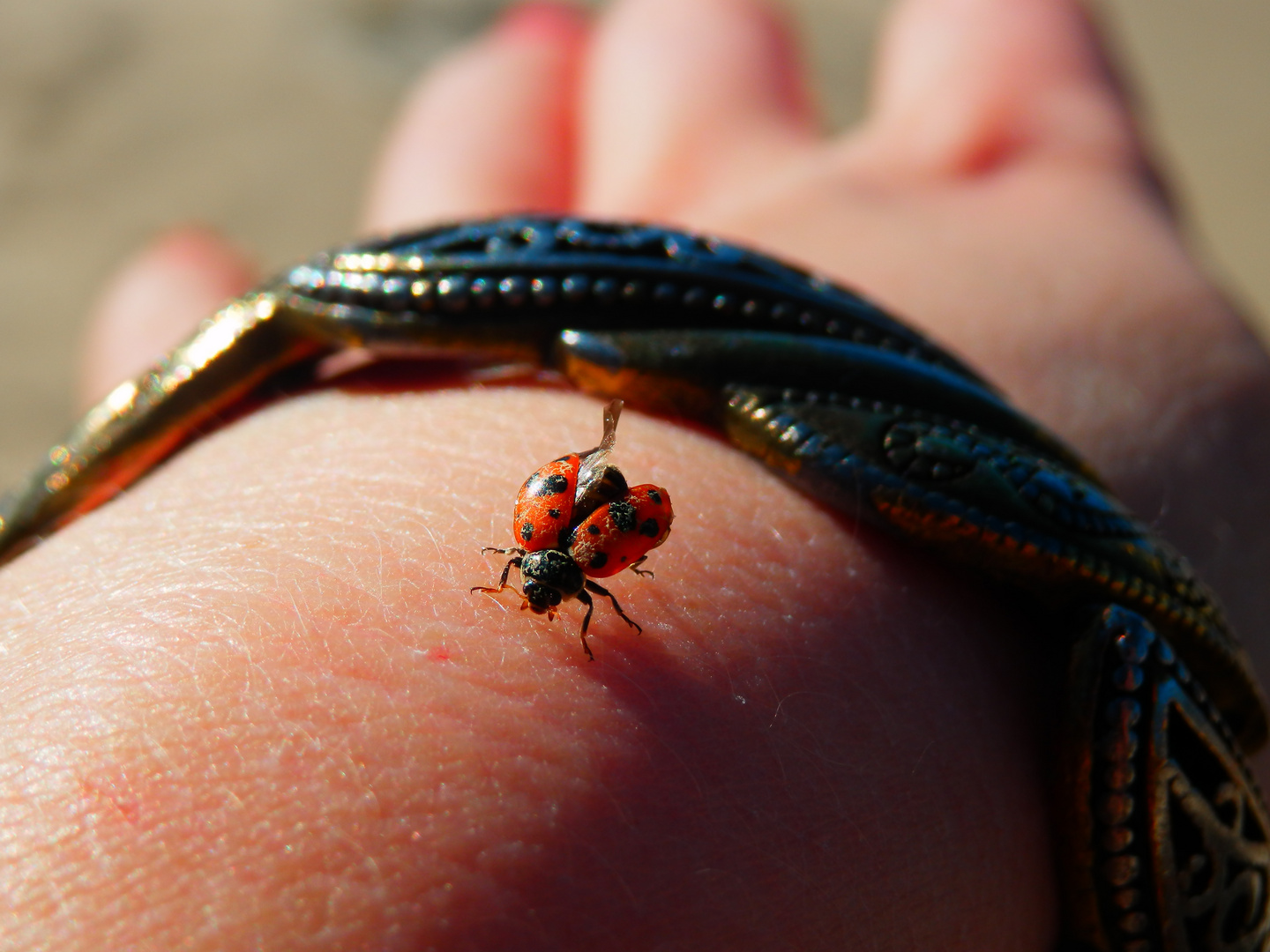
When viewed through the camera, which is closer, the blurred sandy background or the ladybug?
the ladybug

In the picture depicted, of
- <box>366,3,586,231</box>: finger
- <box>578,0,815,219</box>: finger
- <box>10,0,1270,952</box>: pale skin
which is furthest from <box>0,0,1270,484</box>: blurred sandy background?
<box>10,0,1270,952</box>: pale skin

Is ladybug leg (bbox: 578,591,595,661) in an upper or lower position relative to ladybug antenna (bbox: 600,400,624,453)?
lower

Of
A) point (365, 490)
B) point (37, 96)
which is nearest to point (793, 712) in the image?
point (365, 490)

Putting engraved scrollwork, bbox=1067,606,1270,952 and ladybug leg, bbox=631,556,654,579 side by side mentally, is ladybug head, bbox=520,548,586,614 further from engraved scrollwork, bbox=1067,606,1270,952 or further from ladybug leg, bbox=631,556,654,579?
engraved scrollwork, bbox=1067,606,1270,952

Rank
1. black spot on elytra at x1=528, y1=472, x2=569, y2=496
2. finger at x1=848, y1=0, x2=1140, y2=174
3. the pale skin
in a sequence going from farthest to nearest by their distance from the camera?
finger at x1=848, y1=0, x2=1140, y2=174
black spot on elytra at x1=528, y1=472, x2=569, y2=496
the pale skin

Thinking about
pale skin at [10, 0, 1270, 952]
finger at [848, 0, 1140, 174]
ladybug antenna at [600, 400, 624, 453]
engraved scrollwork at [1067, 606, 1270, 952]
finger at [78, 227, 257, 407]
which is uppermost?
finger at [78, 227, 257, 407]

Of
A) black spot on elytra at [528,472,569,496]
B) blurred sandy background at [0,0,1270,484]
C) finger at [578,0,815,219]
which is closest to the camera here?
black spot on elytra at [528,472,569,496]

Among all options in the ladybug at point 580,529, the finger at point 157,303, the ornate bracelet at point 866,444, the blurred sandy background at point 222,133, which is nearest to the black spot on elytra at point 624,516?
the ladybug at point 580,529

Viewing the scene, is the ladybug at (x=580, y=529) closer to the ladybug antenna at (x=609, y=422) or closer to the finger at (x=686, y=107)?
the ladybug antenna at (x=609, y=422)
